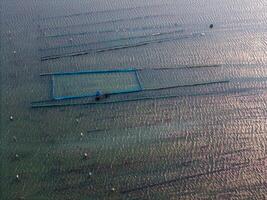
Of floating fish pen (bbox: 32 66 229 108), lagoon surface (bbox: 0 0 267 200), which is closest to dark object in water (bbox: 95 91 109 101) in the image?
floating fish pen (bbox: 32 66 229 108)

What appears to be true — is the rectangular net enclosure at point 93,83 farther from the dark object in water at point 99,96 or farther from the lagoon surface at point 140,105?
the lagoon surface at point 140,105

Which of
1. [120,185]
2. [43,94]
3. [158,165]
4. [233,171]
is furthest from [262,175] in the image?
[43,94]

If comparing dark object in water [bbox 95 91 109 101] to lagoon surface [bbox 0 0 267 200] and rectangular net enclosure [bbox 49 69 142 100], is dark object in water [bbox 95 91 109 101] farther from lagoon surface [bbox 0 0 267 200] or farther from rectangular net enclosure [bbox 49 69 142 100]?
lagoon surface [bbox 0 0 267 200]

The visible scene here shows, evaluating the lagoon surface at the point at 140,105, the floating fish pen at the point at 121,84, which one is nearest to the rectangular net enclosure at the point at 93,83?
the floating fish pen at the point at 121,84

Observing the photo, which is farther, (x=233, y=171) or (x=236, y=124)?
(x=236, y=124)

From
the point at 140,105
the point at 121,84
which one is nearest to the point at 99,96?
the point at 121,84

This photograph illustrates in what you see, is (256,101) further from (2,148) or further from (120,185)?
(2,148)
